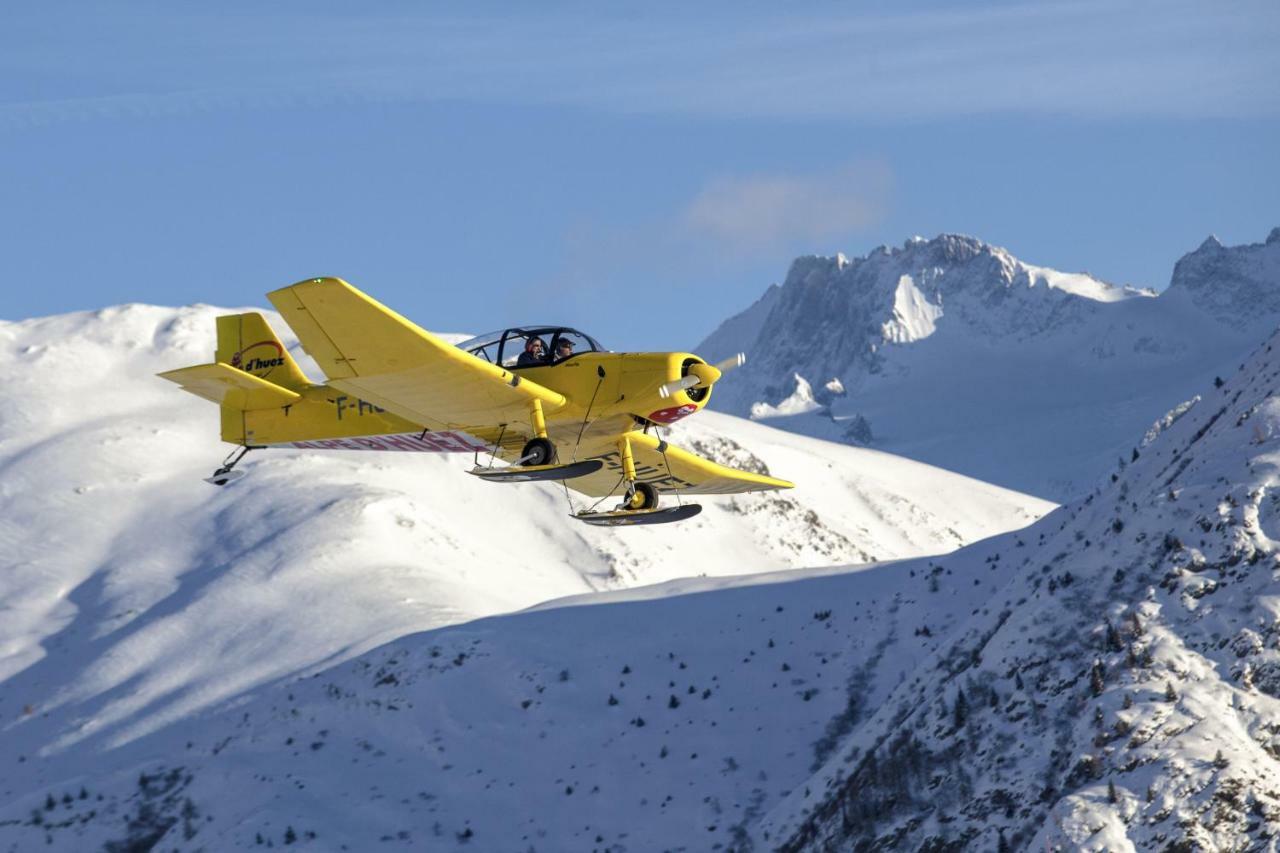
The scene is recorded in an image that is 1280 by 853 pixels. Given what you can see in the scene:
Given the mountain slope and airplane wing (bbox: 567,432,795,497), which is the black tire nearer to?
airplane wing (bbox: 567,432,795,497)

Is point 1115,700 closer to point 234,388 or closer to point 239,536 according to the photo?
point 234,388

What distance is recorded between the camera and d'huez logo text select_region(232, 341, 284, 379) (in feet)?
109

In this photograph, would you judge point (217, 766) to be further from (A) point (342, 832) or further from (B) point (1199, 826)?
(B) point (1199, 826)

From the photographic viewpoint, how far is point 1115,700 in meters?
24.2

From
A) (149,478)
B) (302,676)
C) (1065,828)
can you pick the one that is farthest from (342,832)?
(149,478)

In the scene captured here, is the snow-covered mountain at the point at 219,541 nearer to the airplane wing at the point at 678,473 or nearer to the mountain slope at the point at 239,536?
the mountain slope at the point at 239,536

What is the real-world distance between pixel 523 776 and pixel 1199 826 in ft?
50.4

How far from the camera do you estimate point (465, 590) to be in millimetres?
52469

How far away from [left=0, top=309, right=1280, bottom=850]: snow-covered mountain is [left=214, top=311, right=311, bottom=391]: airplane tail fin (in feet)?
28.4

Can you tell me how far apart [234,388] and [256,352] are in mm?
2172

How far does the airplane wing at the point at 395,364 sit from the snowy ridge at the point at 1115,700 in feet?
27.9

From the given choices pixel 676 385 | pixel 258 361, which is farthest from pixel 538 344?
pixel 258 361

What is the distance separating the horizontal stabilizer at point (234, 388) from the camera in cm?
2995

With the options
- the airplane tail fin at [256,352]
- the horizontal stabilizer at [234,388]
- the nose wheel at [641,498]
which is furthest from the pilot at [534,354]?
the airplane tail fin at [256,352]
